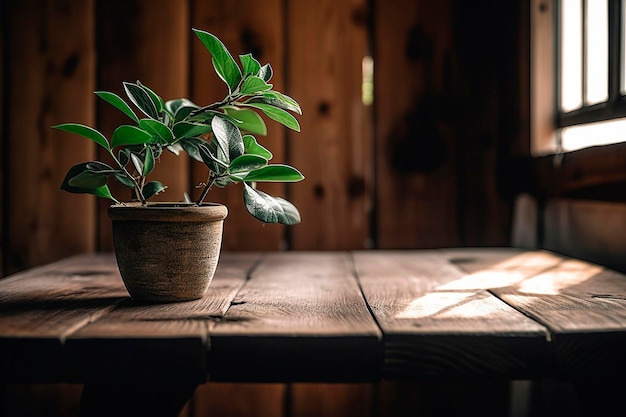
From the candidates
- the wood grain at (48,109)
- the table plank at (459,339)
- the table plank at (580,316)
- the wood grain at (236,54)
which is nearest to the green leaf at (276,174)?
the table plank at (459,339)

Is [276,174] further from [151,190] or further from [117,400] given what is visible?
[117,400]

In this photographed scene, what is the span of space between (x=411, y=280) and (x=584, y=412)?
33 cm

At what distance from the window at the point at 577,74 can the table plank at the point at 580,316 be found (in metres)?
0.36

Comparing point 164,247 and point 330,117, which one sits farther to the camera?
point 330,117

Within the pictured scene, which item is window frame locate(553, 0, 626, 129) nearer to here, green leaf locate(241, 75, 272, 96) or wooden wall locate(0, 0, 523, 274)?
wooden wall locate(0, 0, 523, 274)

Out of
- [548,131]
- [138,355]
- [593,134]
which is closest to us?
[138,355]

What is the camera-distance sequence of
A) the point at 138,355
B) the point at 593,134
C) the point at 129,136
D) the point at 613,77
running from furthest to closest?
the point at 593,134, the point at 613,77, the point at 129,136, the point at 138,355

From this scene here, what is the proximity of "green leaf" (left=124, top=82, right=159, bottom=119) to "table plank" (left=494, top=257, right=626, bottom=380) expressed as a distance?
0.55 m

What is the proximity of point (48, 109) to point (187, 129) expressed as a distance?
820 millimetres

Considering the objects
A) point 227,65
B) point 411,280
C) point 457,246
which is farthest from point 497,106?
point 227,65

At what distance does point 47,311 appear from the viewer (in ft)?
2.34

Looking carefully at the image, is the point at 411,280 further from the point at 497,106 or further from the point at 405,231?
the point at 497,106

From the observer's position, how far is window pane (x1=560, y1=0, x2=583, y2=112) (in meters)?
1.26

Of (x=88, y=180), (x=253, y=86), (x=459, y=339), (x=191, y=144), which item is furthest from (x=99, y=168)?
(x=459, y=339)
